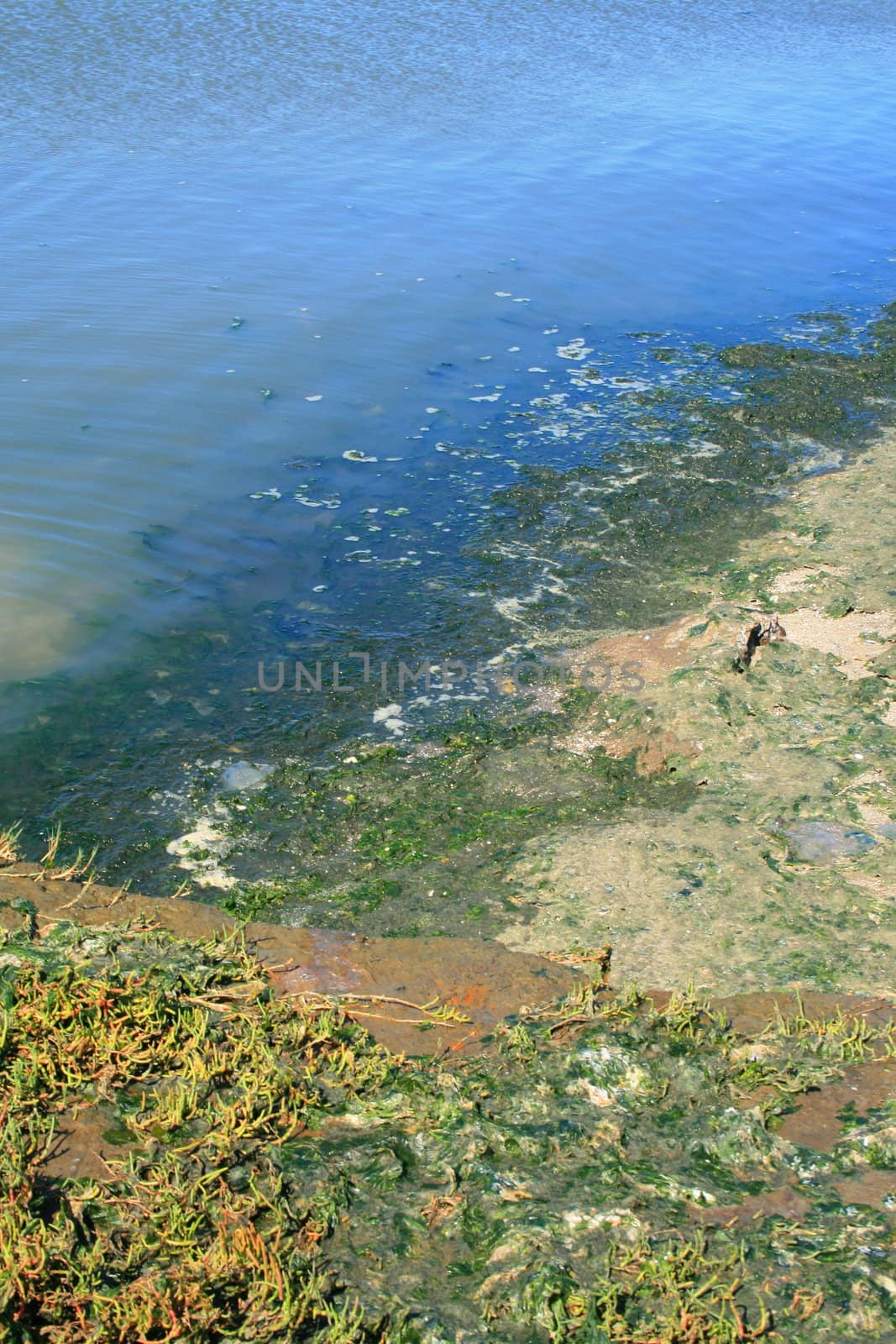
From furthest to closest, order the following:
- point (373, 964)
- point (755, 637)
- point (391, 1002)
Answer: point (755, 637) < point (373, 964) < point (391, 1002)

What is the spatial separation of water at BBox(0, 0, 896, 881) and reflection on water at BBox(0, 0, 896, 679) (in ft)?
0.13

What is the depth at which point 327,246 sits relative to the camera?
1188 centimetres

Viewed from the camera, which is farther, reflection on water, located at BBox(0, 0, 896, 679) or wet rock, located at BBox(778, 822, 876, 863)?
reflection on water, located at BBox(0, 0, 896, 679)

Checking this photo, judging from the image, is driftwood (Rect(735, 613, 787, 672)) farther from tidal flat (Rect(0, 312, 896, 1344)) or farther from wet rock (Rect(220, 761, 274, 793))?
wet rock (Rect(220, 761, 274, 793))

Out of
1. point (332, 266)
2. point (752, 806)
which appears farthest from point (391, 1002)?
point (332, 266)

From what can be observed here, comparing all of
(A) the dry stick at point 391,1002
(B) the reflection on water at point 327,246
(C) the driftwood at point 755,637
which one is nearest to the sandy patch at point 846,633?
(C) the driftwood at point 755,637

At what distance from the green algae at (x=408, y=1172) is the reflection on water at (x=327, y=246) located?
3160 millimetres

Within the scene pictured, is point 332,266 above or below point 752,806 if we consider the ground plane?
above

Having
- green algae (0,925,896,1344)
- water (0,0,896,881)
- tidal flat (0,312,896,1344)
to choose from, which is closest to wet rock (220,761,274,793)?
tidal flat (0,312,896,1344)

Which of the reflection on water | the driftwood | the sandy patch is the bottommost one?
the sandy patch

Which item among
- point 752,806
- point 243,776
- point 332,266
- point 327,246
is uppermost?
point 327,246

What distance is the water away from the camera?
24.2 ft

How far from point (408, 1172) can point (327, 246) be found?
10.2 metres

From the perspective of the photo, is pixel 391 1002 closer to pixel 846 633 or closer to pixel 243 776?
pixel 243 776
